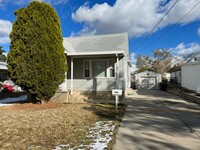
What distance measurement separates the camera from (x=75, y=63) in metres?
14.1

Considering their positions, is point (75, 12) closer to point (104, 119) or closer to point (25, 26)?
point (25, 26)

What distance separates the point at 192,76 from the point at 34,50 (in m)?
12.9

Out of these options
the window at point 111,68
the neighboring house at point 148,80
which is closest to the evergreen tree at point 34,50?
the window at point 111,68

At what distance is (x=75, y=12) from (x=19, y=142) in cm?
1613

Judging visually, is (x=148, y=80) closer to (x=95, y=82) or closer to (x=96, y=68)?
(x=96, y=68)

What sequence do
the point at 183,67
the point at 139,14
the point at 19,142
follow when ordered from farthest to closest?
1. the point at 183,67
2. the point at 139,14
3. the point at 19,142

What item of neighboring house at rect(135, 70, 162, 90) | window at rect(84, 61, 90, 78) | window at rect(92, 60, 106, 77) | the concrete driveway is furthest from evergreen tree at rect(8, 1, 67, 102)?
neighboring house at rect(135, 70, 162, 90)

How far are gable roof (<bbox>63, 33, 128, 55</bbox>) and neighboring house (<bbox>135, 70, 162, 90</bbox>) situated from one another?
1175 centimetres

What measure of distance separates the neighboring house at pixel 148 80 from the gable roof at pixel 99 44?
11752 mm

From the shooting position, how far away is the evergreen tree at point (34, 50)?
9.12 meters

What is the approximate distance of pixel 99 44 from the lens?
15461mm

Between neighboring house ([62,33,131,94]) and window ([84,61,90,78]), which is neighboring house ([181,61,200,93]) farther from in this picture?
window ([84,61,90,78])

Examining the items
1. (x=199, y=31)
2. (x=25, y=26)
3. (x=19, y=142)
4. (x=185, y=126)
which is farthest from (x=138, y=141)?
(x=199, y=31)

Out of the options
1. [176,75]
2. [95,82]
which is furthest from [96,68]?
[176,75]
